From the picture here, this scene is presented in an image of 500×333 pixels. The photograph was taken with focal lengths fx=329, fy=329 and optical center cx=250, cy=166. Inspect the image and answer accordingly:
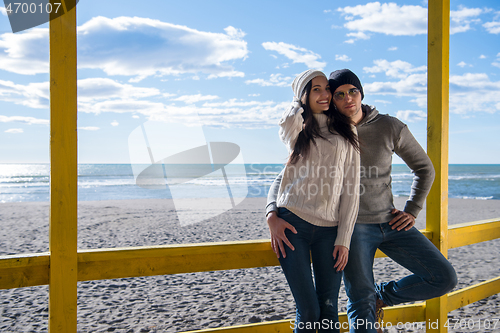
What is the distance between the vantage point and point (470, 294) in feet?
7.09

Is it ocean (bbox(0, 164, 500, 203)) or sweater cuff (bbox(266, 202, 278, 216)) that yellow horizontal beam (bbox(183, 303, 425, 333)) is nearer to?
sweater cuff (bbox(266, 202, 278, 216))

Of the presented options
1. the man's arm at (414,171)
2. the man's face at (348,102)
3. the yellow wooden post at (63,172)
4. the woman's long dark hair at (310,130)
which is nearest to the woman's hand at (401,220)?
the man's arm at (414,171)

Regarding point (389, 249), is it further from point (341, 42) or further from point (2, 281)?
point (341, 42)

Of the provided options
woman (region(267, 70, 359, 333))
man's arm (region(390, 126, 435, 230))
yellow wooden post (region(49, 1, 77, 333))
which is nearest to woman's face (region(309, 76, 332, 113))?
woman (region(267, 70, 359, 333))

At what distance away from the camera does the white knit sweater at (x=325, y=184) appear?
1.47 metres

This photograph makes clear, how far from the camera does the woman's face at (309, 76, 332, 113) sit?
1.59m

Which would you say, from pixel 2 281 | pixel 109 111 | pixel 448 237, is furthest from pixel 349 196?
pixel 109 111

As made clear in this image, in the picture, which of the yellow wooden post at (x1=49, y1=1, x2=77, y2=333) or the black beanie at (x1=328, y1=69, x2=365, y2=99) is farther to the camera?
the black beanie at (x1=328, y1=69, x2=365, y2=99)

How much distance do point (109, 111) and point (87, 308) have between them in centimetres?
3299

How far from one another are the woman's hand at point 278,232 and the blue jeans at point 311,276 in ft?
0.08

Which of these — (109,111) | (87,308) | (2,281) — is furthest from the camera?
(109,111)

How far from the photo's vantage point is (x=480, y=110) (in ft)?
111

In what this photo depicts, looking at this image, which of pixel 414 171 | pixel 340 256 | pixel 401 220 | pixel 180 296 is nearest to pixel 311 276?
pixel 340 256

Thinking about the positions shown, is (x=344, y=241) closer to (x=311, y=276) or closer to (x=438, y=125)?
(x=311, y=276)
